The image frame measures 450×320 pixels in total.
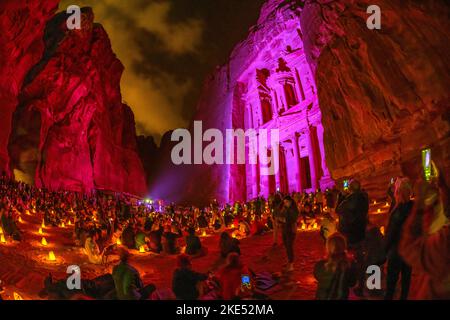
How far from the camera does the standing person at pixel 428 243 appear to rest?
214 inches

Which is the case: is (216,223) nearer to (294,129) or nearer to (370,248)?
(370,248)

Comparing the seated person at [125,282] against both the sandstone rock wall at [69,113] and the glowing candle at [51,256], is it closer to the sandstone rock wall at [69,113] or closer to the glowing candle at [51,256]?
the glowing candle at [51,256]

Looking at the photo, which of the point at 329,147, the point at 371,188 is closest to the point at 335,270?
the point at 371,188

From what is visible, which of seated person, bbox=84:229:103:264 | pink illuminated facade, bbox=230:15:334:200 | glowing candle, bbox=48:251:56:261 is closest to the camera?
glowing candle, bbox=48:251:56:261

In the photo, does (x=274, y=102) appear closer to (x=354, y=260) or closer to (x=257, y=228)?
(x=257, y=228)

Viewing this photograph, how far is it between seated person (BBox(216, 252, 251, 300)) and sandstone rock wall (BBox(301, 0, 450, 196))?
38.3 ft

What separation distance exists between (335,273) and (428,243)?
1.47 meters

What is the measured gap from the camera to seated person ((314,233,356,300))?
5.83m

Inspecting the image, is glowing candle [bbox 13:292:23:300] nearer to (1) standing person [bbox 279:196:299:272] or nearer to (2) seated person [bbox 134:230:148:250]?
(2) seated person [bbox 134:230:148:250]

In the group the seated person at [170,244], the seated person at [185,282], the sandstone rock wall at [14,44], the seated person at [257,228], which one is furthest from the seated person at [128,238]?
the sandstone rock wall at [14,44]

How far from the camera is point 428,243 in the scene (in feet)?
18.6

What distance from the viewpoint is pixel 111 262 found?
12.1 meters

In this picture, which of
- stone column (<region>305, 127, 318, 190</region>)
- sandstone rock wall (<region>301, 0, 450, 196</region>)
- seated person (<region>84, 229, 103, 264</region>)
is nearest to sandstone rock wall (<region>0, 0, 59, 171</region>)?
seated person (<region>84, 229, 103, 264</region>)

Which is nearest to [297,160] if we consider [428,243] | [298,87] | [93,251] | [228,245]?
[298,87]
